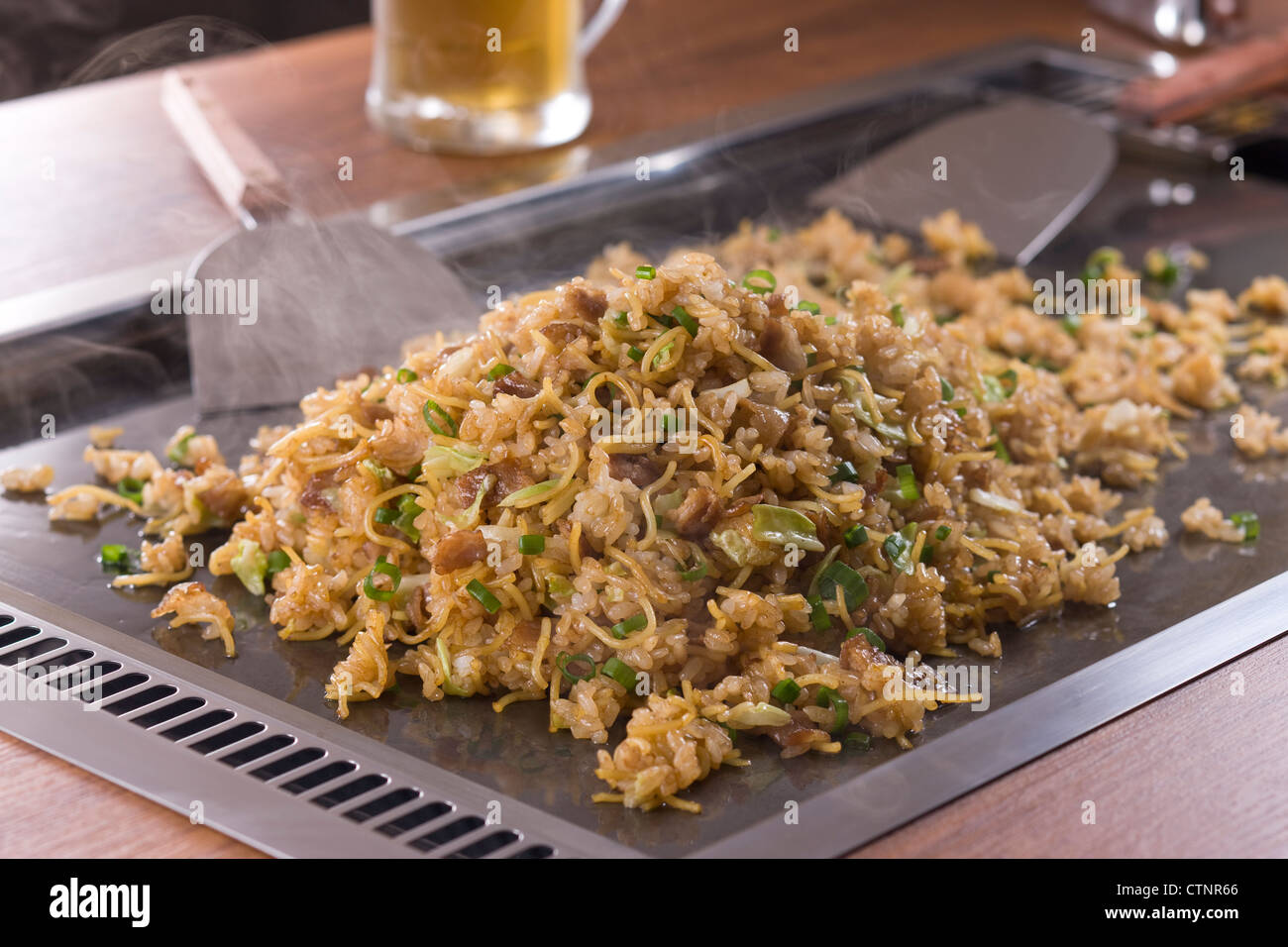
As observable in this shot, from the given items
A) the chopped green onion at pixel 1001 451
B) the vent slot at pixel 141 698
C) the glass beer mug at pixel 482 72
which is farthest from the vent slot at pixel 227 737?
the glass beer mug at pixel 482 72

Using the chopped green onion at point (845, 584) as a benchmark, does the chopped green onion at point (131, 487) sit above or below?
above

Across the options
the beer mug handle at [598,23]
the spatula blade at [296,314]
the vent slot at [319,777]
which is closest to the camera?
the vent slot at [319,777]

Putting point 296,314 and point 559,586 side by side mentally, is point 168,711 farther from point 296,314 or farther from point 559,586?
point 296,314

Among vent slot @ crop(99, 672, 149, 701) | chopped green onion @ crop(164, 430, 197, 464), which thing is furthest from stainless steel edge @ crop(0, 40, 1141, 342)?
vent slot @ crop(99, 672, 149, 701)

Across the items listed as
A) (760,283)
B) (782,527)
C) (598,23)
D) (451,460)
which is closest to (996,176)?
(598,23)

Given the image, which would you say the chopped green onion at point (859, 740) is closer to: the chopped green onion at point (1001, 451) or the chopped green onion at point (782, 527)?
the chopped green onion at point (782, 527)
